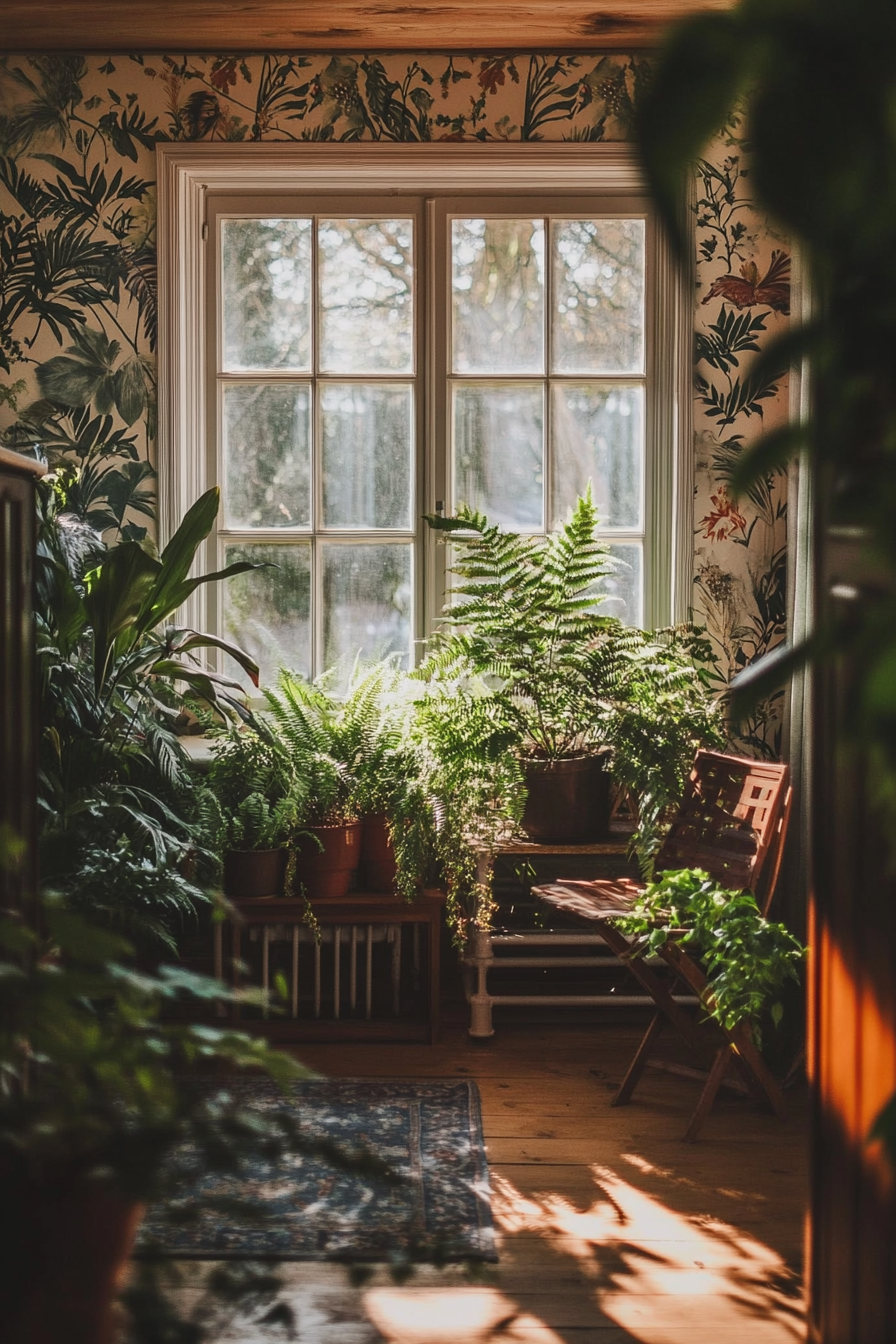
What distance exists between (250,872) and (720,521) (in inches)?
65.1

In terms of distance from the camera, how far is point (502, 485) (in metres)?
3.57

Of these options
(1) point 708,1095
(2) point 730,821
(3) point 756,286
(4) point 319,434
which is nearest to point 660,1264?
(1) point 708,1095

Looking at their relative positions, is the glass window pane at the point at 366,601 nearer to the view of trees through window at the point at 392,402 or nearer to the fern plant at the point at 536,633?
the view of trees through window at the point at 392,402

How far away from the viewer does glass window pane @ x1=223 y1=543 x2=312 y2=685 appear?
3.57 m

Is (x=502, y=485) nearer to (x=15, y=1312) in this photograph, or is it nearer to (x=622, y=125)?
(x=622, y=125)

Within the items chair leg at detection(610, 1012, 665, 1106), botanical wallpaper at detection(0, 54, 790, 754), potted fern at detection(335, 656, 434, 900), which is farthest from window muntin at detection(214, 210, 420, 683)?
chair leg at detection(610, 1012, 665, 1106)

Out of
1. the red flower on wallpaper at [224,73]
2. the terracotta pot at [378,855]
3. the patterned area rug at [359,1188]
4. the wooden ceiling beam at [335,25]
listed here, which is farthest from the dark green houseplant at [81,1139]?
the red flower on wallpaper at [224,73]

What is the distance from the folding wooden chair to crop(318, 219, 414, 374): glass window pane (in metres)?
1.55

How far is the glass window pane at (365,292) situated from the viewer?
11.6 ft

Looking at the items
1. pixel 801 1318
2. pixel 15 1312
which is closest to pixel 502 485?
pixel 801 1318

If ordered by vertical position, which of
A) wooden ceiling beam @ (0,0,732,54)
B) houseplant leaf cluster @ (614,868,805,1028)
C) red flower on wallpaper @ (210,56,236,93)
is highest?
wooden ceiling beam @ (0,0,732,54)

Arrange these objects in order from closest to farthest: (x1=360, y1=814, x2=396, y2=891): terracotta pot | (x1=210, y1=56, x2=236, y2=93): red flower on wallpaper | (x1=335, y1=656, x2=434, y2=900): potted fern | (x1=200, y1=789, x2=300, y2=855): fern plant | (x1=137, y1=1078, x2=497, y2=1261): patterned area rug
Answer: (x1=137, y1=1078, x2=497, y2=1261): patterned area rug
(x1=200, y1=789, x2=300, y2=855): fern plant
(x1=335, y1=656, x2=434, y2=900): potted fern
(x1=360, y1=814, x2=396, y2=891): terracotta pot
(x1=210, y1=56, x2=236, y2=93): red flower on wallpaper

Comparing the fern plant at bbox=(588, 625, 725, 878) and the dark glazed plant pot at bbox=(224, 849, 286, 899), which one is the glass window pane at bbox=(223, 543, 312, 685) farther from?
the fern plant at bbox=(588, 625, 725, 878)

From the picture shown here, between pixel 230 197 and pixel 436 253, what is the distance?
24.7 inches
